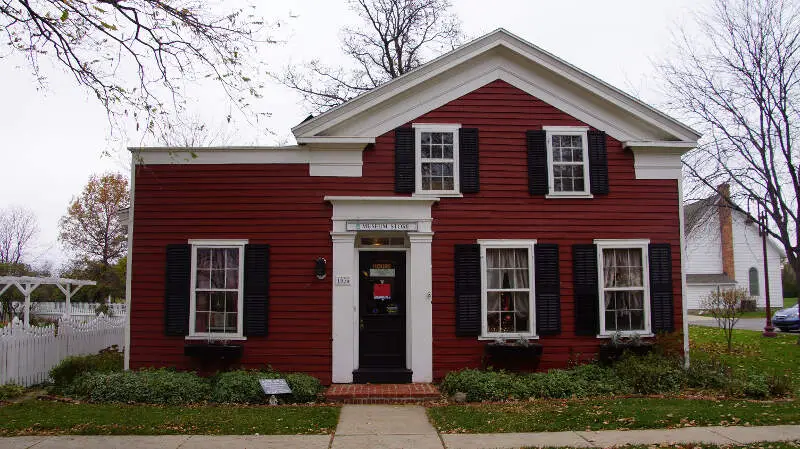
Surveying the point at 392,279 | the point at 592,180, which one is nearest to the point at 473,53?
the point at 592,180

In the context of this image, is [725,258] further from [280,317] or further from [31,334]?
[31,334]

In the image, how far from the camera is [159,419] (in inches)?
332

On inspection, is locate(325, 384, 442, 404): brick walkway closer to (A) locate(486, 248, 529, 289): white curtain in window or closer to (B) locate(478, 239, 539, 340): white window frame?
(B) locate(478, 239, 539, 340): white window frame

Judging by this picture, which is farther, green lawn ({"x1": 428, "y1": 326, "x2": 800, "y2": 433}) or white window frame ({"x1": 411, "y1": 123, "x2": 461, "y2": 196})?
white window frame ({"x1": 411, "y1": 123, "x2": 461, "y2": 196})

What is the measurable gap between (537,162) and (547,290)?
7.91 feet

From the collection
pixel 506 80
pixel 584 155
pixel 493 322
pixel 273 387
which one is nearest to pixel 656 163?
pixel 584 155

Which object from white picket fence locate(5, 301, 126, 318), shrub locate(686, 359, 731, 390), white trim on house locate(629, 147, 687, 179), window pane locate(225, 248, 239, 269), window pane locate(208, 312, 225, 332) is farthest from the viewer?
white picket fence locate(5, 301, 126, 318)

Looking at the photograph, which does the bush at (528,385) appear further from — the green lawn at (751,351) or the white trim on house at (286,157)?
the white trim on house at (286,157)

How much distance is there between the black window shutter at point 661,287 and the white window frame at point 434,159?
3.93m

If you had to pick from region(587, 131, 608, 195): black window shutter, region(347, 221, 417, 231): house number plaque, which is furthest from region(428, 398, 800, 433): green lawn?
region(587, 131, 608, 195): black window shutter

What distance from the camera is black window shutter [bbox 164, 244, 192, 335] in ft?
36.4

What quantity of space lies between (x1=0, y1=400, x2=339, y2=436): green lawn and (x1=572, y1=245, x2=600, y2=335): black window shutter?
16.5 ft

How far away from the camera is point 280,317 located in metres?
11.1

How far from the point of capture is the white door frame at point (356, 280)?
10992mm
